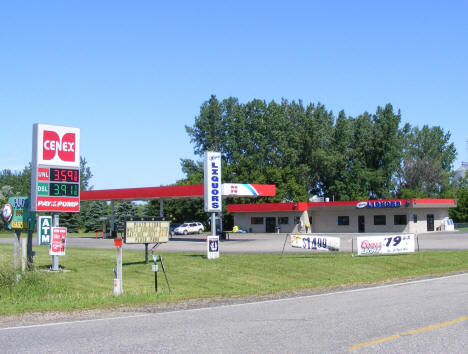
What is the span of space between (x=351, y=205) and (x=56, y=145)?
4694cm

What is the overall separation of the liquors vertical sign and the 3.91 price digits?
7.76 m

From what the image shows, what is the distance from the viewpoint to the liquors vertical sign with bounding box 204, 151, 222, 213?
2664 centimetres

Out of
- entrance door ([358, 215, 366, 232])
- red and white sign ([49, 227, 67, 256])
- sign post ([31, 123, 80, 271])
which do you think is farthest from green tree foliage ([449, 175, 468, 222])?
red and white sign ([49, 227, 67, 256])

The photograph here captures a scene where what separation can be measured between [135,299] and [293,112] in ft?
235

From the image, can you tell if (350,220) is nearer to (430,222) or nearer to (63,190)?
(430,222)

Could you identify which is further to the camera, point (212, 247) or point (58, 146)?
point (212, 247)

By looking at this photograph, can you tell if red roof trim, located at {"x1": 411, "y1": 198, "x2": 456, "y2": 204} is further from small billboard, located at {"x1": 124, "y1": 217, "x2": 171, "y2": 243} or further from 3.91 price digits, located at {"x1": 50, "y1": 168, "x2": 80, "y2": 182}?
3.91 price digits, located at {"x1": 50, "y1": 168, "x2": 80, "y2": 182}

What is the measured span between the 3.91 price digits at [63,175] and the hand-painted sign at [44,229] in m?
1.44

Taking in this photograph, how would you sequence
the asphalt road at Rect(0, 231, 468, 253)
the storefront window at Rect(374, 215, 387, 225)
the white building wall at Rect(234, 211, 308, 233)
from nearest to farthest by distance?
1. the asphalt road at Rect(0, 231, 468, 253)
2. the storefront window at Rect(374, 215, 387, 225)
3. the white building wall at Rect(234, 211, 308, 233)

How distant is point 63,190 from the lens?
20.0m

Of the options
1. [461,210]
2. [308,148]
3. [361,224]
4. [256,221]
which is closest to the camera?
[361,224]

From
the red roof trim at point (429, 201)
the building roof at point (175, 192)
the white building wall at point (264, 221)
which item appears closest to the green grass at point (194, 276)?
the building roof at point (175, 192)

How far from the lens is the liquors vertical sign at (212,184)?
1049 inches

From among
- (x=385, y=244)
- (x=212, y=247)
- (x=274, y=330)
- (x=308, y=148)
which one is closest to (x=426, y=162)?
(x=308, y=148)
